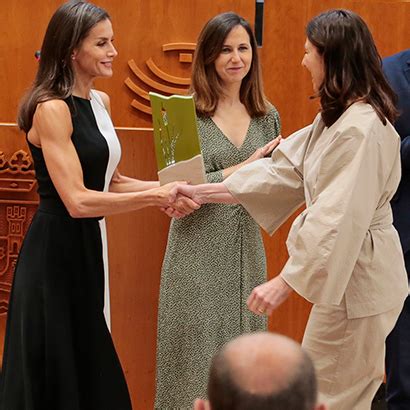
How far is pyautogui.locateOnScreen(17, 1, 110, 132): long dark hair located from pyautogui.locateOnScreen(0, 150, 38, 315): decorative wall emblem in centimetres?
85

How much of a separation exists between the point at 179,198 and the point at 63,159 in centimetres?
48

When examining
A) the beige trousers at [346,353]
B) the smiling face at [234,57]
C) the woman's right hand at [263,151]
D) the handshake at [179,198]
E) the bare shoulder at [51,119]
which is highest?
the smiling face at [234,57]

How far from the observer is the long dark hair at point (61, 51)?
308 centimetres

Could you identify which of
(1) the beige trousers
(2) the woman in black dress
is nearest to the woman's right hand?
(2) the woman in black dress

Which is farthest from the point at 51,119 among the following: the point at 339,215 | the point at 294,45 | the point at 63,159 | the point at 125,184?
the point at 294,45

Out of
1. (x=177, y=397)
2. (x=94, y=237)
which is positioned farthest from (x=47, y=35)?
(x=177, y=397)

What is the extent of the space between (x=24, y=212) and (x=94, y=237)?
836mm

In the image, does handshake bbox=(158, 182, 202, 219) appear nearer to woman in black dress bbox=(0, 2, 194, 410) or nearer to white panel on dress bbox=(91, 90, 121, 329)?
woman in black dress bbox=(0, 2, 194, 410)

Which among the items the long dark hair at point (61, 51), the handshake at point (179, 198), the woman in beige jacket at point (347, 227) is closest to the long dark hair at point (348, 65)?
the woman in beige jacket at point (347, 227)

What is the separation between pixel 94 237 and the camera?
10.5 ft

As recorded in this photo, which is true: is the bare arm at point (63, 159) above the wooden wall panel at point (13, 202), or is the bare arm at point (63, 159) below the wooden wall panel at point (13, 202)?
above

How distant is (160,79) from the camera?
425cm

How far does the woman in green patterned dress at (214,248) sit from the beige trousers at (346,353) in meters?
0.78

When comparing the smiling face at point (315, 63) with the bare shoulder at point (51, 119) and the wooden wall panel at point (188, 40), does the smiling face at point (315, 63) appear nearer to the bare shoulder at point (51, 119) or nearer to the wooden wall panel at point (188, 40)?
the bare shoulder at point (51, 119)
